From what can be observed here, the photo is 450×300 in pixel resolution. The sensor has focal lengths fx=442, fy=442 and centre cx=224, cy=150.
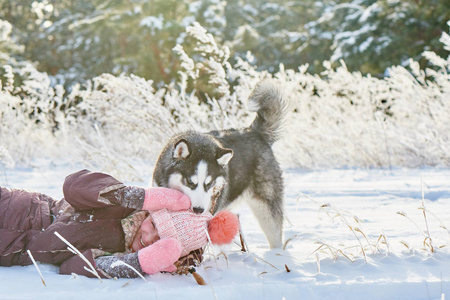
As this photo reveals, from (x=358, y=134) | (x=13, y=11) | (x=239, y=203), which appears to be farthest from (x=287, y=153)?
(x=13, y=11)

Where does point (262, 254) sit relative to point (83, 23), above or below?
below

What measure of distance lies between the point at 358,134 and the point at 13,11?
22903mm

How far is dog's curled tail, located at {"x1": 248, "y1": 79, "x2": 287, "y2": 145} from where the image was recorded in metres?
3.53

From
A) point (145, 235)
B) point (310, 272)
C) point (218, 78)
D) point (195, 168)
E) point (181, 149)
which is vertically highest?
point (218, 78)

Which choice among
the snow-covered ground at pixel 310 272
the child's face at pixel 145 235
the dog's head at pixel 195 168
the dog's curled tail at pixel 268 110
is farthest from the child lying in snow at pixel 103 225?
the dog's curled tail at pixel 268 110

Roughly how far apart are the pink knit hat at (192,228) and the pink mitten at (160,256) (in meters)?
0.11

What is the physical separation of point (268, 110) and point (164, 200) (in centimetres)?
155

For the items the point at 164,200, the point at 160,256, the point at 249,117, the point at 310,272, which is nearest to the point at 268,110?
the point at 164,200

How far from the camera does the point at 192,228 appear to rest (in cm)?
227

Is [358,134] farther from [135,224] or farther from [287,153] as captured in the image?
[135,224]

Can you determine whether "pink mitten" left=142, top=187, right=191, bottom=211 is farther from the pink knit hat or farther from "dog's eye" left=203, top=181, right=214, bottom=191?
"dog's eye" left=203, top=181, right=214, bottom=191

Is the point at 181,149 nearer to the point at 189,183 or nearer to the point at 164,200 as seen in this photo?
the point at 189,183

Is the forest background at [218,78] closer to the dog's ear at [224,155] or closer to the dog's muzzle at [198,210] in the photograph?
the dog's ear at [224,155]

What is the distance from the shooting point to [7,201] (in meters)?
2.34
